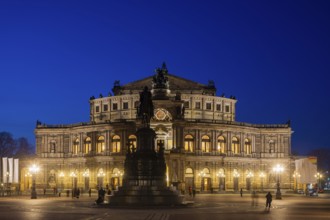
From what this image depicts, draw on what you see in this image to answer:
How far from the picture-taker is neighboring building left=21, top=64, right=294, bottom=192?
117062mm

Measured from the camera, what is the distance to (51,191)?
126 m

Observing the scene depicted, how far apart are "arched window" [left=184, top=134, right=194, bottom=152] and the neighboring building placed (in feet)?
0.38

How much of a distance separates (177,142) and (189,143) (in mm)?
5876

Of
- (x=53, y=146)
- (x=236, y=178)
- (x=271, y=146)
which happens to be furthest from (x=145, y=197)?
(x=53, y=146)

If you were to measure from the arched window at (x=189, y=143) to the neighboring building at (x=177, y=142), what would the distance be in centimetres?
12

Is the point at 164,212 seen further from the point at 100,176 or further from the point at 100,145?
the point at 100,145

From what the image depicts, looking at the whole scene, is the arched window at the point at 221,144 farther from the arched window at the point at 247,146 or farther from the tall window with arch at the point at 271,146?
the tall window with arch at the point at 271,146

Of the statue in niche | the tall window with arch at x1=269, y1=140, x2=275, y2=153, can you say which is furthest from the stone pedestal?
the tall window with arch at x1=269, y1=140, x2=275, y2=153

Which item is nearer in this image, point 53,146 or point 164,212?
point 164,212

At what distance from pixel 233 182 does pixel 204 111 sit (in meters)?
16.9

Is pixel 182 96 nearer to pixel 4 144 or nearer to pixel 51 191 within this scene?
pixel 51 191

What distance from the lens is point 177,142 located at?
11612cm

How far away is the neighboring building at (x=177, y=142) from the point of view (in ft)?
384

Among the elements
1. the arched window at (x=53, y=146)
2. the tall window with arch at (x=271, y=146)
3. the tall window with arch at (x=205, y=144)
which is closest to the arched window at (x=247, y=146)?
the tall window with arch at (x=271, y=146)
